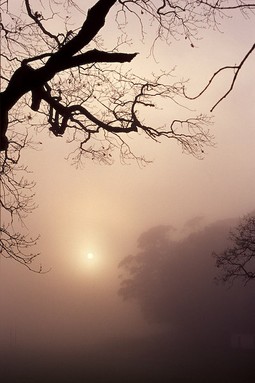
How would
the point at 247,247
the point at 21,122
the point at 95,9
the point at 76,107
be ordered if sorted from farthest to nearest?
the point at 247,247
the point at 21,122
the point at 76,107
the point at 95,9

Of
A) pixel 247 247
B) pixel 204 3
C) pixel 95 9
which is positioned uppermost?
pixel 247 247

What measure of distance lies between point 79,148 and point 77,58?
6.54 metres

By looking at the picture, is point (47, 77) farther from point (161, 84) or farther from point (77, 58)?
point (161, 84)

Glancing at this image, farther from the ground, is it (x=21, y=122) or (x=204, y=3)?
(x=21, y=122)

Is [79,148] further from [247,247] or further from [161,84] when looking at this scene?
[247,247]

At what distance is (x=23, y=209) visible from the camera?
10.6 metres

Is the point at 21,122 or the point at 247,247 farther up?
the point at 247,247

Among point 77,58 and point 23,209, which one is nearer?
point 77,58

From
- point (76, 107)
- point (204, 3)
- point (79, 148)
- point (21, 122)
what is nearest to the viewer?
point (204, 3)

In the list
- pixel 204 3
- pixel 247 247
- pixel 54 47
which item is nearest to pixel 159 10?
pixel 204 3

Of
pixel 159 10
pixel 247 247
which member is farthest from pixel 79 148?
pixel 247 247

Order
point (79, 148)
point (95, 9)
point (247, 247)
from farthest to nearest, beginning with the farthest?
point (247, 247) → point (79, 148) → point (95, 9)

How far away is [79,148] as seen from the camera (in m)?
12.7

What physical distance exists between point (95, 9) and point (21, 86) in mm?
1373
